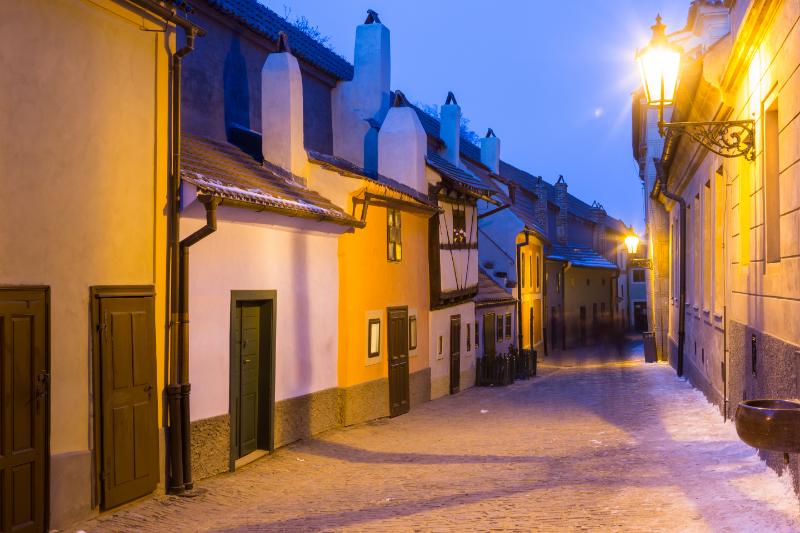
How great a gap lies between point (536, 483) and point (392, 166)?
10.7m

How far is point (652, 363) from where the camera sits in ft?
97.9

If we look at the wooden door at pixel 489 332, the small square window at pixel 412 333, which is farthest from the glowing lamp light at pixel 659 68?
the wooden door at pixel 489 332

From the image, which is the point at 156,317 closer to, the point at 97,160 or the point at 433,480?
the point at 97,160

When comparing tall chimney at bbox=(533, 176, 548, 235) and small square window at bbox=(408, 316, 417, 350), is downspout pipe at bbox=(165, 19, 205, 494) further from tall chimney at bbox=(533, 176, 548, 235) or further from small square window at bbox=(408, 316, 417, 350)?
tall chimney at bbox=(533, 176, 548, 235)

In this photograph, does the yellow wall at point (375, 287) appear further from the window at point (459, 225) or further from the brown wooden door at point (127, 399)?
the brown wooden door at point (127, 399)

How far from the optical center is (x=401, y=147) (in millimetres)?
18734

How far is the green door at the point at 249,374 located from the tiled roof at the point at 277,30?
7.00 meters

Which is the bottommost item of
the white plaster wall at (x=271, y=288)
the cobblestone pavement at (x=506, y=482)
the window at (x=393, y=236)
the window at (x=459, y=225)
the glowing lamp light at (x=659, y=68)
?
the cobblestone pavement at (x=506, y=482)

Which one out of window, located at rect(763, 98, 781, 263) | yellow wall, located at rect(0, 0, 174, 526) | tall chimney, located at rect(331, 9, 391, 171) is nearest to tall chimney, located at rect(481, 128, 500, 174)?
tall chimney, located at rect(331, 9, 391, 171)

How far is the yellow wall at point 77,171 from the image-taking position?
287 inches

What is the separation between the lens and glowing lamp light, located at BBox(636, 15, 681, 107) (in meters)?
9.55

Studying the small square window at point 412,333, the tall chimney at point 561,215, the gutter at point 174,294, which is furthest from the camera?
the tall chimney at point 561,215

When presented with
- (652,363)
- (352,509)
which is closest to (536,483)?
(352,509)

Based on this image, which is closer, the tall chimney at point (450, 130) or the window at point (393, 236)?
the window at point (393, 236)
